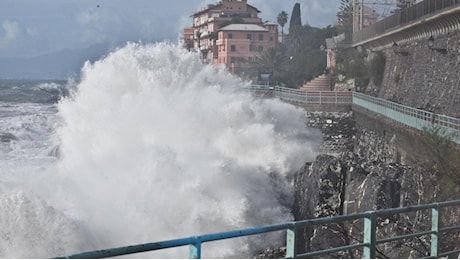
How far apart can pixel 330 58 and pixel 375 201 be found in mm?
43404

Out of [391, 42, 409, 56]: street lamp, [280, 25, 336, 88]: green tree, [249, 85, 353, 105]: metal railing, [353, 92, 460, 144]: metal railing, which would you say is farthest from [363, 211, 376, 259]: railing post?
[280, 25, 336, 88]: green tree

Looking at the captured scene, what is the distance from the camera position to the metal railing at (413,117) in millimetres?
15479

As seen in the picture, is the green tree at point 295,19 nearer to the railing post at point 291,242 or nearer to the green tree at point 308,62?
the green tree at point 308,62

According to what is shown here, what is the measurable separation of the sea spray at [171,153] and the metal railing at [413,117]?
8.76 ft

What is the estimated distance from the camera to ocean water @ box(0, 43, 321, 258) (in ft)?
43.5

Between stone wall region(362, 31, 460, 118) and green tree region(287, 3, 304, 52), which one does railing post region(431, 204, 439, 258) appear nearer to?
stone wall region(362, 31, 460, 118)

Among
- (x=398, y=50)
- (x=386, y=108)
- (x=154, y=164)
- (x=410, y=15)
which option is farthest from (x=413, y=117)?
(x=398, y=50)

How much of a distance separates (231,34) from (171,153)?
199 ft

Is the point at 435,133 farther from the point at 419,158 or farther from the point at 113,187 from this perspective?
the point at 113,187

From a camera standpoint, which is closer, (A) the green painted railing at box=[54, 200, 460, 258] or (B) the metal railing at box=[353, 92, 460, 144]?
(A) the green painted railing at box=[54, 200, 460, 258]

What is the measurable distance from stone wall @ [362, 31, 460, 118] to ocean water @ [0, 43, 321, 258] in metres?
3.99

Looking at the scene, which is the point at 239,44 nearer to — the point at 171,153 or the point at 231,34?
the point at 231,34

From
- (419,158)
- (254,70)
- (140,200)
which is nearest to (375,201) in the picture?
(419,158)

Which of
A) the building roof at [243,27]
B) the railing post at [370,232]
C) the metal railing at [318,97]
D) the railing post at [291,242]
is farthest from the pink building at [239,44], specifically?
the railing post at [291,242]
